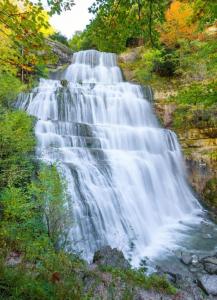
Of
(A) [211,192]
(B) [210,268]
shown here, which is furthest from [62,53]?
(B) [210,268]

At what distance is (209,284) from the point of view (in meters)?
6.19

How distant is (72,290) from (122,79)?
64.3 feet

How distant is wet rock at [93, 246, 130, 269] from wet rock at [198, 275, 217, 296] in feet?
5.74

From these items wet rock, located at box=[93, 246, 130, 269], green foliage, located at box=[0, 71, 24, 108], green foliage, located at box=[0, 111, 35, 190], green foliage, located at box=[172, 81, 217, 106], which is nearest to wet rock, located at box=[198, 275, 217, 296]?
wet rock, located at box=[93, 246, 130, 269]

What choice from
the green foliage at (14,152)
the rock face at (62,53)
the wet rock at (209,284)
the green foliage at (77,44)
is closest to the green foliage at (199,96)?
the wet rock at (209,284)

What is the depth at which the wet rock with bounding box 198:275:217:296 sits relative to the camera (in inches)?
233

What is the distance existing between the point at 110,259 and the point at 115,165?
596 cm

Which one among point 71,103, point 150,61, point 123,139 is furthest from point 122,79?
point 123,139

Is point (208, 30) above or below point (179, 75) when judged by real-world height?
above

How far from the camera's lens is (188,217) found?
11.6m

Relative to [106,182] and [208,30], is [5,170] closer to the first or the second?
[106,182]

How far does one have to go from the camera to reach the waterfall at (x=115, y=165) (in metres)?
8.62

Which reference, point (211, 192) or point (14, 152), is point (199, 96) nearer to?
point (14, 152)

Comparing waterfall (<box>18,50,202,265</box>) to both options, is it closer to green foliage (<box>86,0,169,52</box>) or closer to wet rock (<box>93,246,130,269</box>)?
wet rock (<box>93,246,130,269</box>)
